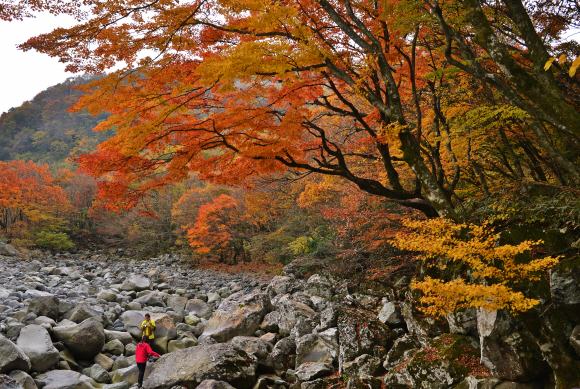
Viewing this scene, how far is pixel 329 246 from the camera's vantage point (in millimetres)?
12945

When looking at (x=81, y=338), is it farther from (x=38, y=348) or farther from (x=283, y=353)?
(x=283, y=353)

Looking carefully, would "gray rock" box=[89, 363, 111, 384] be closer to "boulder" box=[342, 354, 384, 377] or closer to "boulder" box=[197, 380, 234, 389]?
"boulder" box=[197, 380, 234, 389]

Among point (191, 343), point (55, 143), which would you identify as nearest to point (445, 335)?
point (191, 343)

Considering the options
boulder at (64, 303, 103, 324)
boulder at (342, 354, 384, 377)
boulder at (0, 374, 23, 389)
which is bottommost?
boulder at (342, 354, 384, 377)

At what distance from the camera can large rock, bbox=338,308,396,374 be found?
20.6ft

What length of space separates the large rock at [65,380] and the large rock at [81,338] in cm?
96

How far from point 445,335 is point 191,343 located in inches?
250

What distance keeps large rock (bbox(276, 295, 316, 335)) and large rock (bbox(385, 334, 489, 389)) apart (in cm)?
395

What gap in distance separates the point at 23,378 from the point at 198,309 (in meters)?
6.34

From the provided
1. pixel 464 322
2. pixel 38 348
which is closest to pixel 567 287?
Answer: pixel 464 322

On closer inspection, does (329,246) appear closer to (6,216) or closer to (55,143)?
(6,216)

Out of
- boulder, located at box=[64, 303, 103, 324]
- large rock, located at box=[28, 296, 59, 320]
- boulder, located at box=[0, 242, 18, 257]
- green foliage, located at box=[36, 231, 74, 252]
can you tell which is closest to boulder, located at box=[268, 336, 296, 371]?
boulder, located at box=[64, 303, 103, 324]

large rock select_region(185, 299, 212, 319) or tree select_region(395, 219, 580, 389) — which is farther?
large rock select_region(185, 299, 212, 319)

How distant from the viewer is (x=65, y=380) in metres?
6.21
